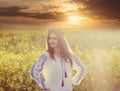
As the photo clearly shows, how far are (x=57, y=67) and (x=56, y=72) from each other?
0.04 meters

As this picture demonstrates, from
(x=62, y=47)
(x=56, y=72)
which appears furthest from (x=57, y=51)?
(x=56, y=72)

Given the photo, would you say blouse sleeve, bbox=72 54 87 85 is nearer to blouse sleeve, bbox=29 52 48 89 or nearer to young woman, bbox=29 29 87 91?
young woman, bbox=29 29 87 91

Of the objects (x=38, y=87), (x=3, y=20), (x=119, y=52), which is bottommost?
(x=38, y=87)

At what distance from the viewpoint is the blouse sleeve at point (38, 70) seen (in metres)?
3.67

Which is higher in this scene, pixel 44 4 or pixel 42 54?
pixel 44 4

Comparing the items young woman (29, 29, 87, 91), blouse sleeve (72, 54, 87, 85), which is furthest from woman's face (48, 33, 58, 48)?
blouse sleeve (72, 54, 87, 85)

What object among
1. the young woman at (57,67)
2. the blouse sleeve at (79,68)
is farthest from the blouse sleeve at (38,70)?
the blouse sleeve at (79,68)

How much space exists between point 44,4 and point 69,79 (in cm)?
63

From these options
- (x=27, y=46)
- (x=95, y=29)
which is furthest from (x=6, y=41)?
(x=95, y=29)

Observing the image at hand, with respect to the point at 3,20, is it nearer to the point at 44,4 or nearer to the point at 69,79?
the point at 44,4

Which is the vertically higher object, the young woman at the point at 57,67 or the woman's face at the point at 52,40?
the woman's face at the point at 52,40

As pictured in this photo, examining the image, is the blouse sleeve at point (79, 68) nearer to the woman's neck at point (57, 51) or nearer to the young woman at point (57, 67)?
the young woman at point (57, 67)

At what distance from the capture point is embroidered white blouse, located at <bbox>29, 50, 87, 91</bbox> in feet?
12.1

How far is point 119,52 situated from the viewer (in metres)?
3.81
